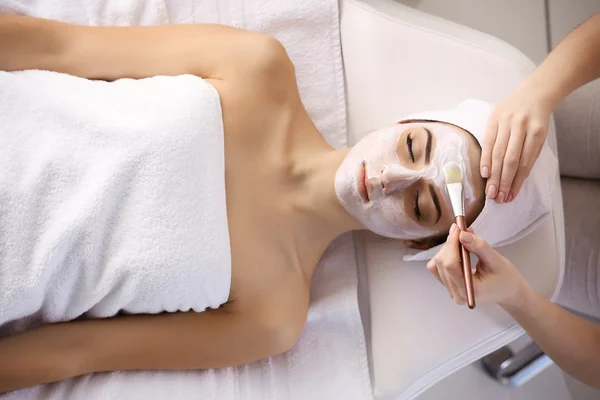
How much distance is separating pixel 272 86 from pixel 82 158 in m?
0.40

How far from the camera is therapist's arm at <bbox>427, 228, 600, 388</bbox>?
887 millimetres

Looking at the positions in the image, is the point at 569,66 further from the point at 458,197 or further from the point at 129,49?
the point at 129,49

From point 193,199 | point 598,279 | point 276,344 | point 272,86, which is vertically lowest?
point 276,344

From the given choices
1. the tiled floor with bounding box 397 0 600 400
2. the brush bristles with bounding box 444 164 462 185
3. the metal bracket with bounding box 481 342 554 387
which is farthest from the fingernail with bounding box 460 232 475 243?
the tiled floor with bounding box 397 0 600 400

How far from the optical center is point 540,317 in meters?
1.00

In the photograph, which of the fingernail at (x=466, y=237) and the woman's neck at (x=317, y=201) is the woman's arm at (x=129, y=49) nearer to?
the woman's neck at (x=317, y=201)

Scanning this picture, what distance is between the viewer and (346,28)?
1272 mm

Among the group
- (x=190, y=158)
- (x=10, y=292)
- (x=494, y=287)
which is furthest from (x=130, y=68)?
(x=494, y=287)

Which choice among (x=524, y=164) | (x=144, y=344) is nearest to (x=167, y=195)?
(x=144, y=344)

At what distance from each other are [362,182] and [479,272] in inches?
10.1

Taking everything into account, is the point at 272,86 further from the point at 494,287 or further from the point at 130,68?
the point at 494,287

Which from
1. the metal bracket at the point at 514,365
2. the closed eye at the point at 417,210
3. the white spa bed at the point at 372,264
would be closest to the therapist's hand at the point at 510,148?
the closed eye at the point at 417,210

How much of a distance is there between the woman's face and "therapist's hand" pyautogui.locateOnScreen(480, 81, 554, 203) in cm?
3

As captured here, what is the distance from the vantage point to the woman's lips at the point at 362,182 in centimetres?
100
